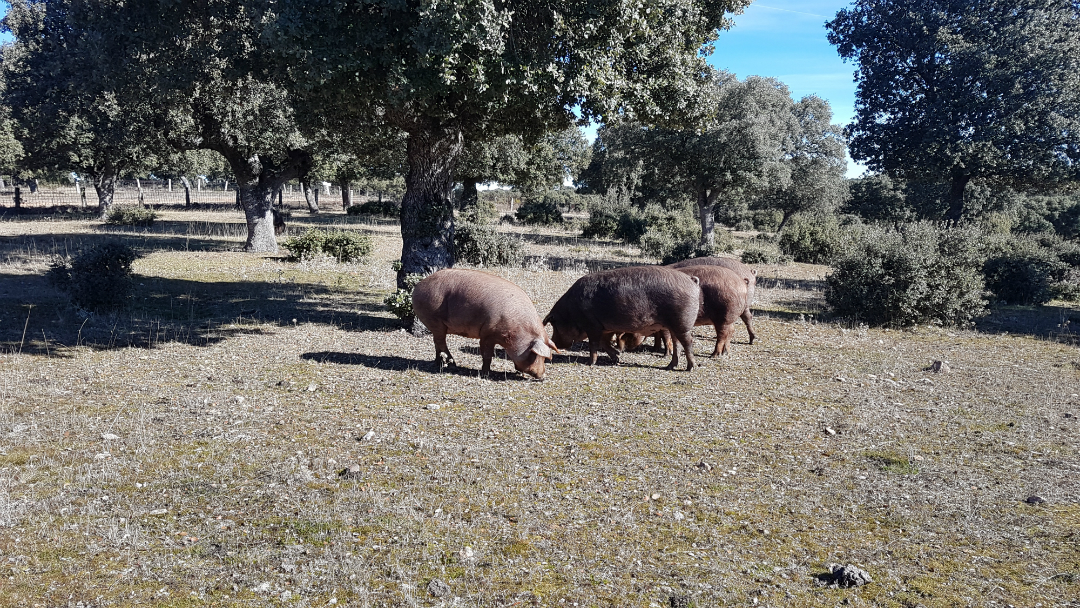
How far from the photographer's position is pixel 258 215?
22.7 m

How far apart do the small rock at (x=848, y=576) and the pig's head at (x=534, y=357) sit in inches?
197

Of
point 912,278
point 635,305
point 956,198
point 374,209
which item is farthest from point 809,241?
point 374,209

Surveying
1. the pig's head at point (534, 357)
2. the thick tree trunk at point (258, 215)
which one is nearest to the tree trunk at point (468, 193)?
the thick tree trunk at point (258, 215)

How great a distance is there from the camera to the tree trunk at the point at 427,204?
1186 cm

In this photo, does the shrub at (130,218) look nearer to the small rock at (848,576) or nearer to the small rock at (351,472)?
the small rock at (351,472)

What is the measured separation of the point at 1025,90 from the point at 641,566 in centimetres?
2641

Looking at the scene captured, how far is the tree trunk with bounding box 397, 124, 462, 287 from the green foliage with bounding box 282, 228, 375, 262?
391 inches

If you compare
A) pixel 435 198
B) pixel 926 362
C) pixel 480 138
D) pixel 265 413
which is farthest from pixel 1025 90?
pixel 265 413

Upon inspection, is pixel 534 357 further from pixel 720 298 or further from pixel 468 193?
pixel 468 193

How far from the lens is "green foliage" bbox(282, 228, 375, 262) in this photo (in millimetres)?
20969

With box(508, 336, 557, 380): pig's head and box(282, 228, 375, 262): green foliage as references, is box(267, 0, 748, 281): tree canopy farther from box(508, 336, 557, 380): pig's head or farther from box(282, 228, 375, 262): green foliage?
box(282, 228, 375, 262): green foliage

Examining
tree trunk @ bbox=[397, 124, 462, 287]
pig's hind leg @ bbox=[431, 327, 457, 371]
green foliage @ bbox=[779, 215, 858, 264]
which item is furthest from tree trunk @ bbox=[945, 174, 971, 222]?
pig's hind leg @ bbox=[431, 327, 457, 371]

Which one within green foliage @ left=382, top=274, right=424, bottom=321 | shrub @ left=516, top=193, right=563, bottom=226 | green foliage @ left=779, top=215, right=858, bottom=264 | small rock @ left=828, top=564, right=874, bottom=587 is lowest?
small rock @ left=828, top=564, right=874, bottom=587

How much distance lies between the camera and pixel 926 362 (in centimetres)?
1100
